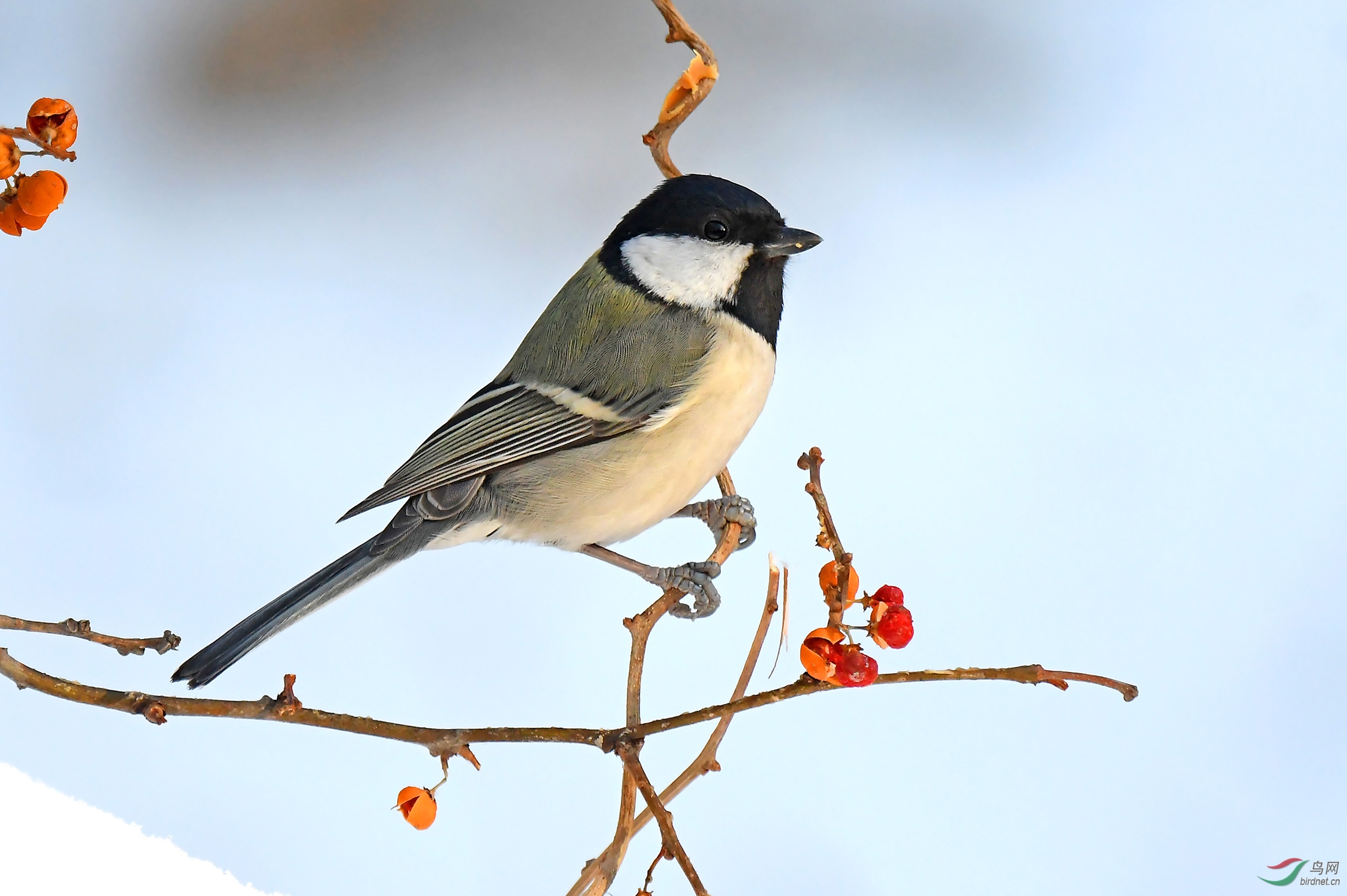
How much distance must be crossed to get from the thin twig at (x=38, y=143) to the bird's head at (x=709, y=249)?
0.48 m

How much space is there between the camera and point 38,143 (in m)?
0.53

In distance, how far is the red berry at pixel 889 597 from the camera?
0.61 meters

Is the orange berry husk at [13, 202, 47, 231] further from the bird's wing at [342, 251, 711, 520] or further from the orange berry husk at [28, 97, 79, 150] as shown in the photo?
the bird's wing at [342, 251, 711, 520]

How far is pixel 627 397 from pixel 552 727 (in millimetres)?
426

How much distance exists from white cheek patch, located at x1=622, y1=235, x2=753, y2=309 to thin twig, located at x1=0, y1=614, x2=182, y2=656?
52 cm

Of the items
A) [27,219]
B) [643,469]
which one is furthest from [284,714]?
[643,469]

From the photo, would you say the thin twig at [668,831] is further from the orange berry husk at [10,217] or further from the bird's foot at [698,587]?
the orange berry husk at [10,217]

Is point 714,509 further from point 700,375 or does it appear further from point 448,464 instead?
point 448,464

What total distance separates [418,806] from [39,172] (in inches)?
16.0

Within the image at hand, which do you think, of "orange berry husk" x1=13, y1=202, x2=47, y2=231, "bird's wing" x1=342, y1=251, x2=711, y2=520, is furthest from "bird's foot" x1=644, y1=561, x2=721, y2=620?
"orange berry husk" x1=13, y1=202, x2=47, y2=231

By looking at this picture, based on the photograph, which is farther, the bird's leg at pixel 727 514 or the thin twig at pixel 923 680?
the bird's leg at pixel 727 514

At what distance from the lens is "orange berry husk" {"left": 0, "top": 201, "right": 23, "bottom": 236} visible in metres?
0.58

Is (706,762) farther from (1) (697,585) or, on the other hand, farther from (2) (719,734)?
(1) (697,585)

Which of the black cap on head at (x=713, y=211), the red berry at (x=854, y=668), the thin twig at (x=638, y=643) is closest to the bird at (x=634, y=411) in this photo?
the black cap on head at (x=713, y=211)
